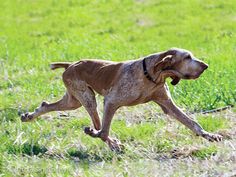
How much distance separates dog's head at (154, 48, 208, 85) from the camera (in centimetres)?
827

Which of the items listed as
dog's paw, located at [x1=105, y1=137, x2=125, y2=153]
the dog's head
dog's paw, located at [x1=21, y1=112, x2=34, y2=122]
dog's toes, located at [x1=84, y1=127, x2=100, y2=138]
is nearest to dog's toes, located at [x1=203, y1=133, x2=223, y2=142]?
the dog's head

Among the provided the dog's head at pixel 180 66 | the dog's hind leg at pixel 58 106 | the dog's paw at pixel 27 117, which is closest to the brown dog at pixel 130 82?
the dog's head at pixel 180 66

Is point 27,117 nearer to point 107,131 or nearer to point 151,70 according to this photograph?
point 107,131

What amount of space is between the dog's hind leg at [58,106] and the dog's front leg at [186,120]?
106cm

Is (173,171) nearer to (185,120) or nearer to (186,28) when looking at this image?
(185,120)

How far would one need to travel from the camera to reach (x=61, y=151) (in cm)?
866

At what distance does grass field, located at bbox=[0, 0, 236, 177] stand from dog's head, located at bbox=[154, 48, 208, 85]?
72 centimetres

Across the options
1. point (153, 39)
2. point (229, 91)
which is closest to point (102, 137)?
point (229, 91)

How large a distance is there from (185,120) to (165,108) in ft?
0.86

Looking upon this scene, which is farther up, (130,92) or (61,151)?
(130,92)

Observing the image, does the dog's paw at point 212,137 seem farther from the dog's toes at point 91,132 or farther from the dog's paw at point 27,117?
the dog's paw at point 27,117

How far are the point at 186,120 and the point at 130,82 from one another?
74 centimetres

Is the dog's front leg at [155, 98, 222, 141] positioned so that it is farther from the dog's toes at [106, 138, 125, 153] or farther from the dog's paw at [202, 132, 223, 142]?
the dog's toes at [106, 138, 125, 153]

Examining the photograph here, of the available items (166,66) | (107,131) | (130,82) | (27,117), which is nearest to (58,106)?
(27,117)
